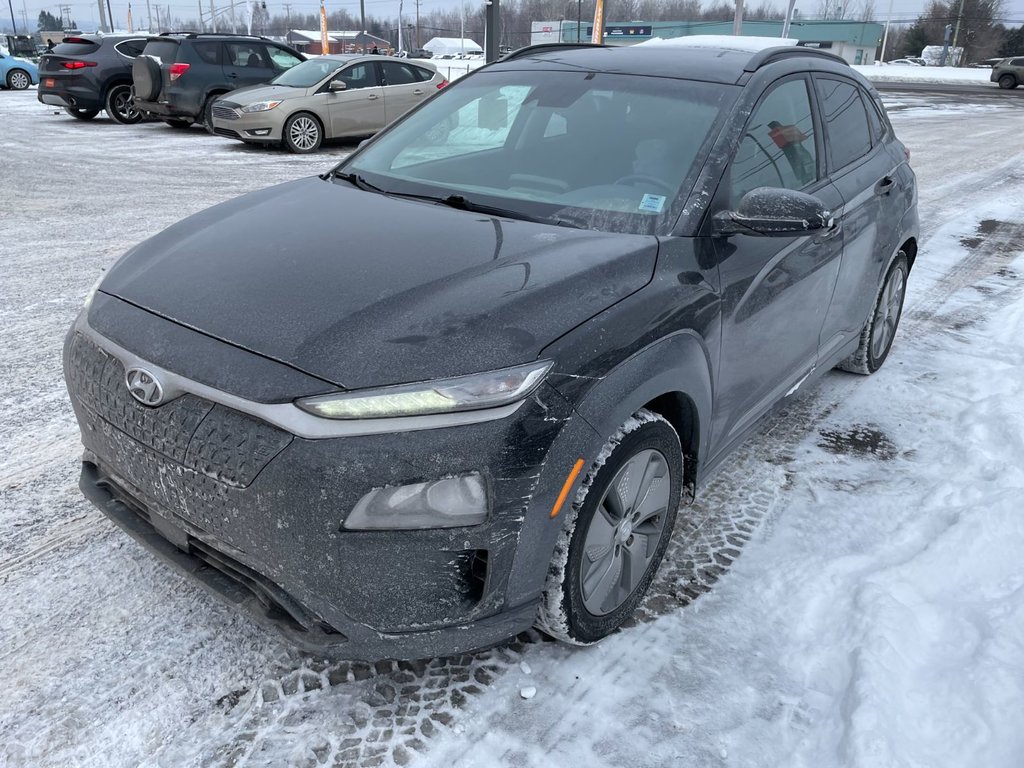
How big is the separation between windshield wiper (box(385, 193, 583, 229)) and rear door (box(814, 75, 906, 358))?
1.51m

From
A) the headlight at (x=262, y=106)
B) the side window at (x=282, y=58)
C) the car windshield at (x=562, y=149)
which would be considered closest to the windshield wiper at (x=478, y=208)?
the car windshield at (x=562, y=149)

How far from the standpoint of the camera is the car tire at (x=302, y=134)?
12.0 m

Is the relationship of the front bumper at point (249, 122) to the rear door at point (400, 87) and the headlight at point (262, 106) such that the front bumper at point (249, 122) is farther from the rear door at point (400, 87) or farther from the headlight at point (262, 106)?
the rear door at point (400, 87)

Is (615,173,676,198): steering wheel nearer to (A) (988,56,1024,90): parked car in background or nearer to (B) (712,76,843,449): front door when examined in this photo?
(B) (712,76,843,449): front door

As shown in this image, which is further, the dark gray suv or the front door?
the front door

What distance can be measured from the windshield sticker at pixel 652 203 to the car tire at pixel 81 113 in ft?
51.7

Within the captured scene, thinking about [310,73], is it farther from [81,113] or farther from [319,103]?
[81,113]

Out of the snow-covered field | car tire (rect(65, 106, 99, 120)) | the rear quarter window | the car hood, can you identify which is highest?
the rear quarter window

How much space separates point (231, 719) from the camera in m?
2.19

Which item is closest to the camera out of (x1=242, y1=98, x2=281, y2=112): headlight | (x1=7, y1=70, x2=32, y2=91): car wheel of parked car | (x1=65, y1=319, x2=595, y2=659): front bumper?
(x1=65, y1=319, x2=595, y2=659): front bumper

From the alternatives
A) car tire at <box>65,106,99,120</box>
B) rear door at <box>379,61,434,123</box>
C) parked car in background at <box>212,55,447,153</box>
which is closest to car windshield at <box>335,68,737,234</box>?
parked car in background at <box>212,55,447,153</box>

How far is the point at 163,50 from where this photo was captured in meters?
13.8

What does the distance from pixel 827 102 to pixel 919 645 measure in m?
2.45

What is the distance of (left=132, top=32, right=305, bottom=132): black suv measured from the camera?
13500mm
